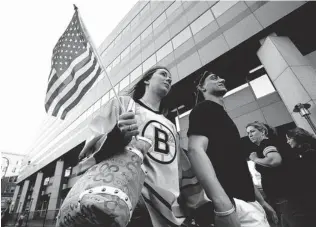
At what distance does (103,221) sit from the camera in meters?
0.59

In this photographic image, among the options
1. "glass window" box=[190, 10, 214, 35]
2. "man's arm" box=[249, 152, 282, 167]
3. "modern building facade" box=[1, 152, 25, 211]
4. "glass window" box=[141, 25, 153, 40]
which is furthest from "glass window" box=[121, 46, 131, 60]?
"modern building facade" box=[1, 152, 25, 211]

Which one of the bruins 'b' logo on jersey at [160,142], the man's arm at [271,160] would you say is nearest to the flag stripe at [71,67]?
the bruins 'b' logo on jersey at [160,142]

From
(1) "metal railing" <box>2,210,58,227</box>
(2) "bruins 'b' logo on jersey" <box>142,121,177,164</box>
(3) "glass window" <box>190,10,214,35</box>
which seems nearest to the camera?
(2) "bruins 'b' logo on jersey" <box>142,121,177,164</box>

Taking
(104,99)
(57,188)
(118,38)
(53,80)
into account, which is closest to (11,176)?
(57,188)

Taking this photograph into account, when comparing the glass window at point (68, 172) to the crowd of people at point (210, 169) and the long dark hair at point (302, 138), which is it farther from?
the long dark hair at point (302, 138)

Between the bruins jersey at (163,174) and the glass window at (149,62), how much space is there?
40.7 ft

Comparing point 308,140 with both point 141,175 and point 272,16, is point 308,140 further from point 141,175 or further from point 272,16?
point 272,16

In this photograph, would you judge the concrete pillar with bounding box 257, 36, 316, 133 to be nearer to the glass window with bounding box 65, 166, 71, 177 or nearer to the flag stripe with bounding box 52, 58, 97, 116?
the flag stripe with bounding box 52, 58, 97, 116

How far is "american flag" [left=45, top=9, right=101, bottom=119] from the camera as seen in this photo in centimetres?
216

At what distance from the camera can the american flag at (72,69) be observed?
85.1 inches

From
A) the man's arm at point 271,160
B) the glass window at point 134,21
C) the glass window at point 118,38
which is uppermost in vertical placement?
the glass window at point 118,38

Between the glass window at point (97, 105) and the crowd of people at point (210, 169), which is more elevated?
the glass window at point (97, 105)

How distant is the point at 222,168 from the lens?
150 cm

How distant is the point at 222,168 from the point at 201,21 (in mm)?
12169
